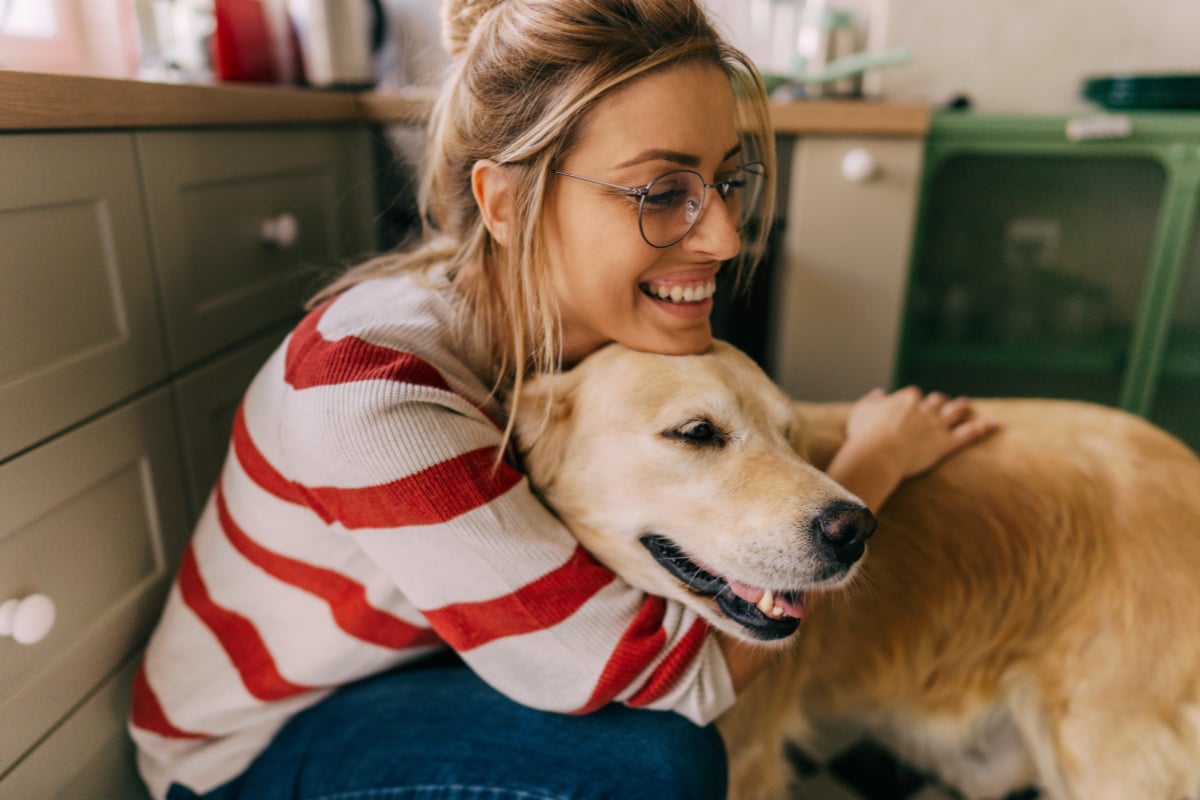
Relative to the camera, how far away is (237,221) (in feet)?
3.93

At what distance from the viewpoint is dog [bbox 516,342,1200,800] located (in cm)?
80

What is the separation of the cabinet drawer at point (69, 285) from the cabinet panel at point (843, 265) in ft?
3.82

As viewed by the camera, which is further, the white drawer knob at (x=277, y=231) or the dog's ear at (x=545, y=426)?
the white drawer knob at (x=277, y=231)

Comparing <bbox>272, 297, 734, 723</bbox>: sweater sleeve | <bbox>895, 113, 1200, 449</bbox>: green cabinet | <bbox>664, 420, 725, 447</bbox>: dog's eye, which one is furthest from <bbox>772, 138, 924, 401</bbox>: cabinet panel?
<bbox>272, 297, 734, 723</bbox>: sweater sleeve

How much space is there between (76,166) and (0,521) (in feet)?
1.20

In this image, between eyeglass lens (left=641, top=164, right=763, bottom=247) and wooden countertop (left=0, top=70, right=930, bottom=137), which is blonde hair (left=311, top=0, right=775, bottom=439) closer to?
eyeglass lens (left=641, top=164, right=763, bottom=247)

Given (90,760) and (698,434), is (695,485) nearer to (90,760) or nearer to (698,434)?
(698,434)

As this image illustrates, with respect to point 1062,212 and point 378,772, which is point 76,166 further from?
point 1062,212

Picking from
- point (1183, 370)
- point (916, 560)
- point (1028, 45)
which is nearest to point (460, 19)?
point (916, 560)

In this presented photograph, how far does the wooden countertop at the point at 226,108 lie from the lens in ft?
2.48

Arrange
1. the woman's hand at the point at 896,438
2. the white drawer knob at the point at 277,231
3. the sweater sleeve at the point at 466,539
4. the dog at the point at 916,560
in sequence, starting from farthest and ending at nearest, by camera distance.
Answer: the white drawer knob at the point at 277,231 → the woman's hand at the point at 896,438 → the dog at the point at 916,560 → the sweater sleeve at the point at 466,539

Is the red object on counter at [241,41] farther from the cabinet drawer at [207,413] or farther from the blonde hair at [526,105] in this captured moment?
the blonde hair at [526,105]

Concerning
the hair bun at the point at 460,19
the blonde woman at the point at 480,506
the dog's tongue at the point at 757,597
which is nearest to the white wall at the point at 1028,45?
the blonde woman at the point at 480,506

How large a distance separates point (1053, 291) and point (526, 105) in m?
1.75
